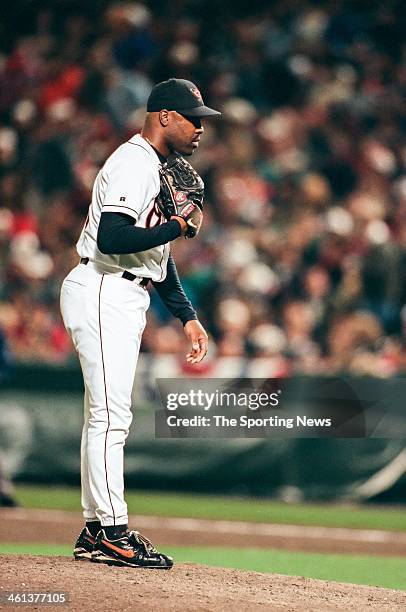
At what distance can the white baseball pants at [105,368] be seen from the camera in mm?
4441

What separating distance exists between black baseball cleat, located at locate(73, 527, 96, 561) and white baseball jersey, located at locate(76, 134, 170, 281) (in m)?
1.05

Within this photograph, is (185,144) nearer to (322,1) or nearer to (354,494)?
(354,494)

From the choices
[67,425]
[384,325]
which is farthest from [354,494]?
[67,425]

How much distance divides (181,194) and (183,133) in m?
0.26

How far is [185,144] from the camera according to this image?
15.0 ft

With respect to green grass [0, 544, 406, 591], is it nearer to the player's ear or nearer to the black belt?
the black belt

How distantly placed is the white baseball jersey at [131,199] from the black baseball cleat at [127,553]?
1.01 meters

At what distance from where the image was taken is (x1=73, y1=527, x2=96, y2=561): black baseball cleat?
462 centimetres

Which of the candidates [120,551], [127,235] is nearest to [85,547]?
[120,551]

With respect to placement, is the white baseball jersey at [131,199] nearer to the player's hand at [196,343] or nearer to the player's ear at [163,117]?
the player's ear at [163,117]

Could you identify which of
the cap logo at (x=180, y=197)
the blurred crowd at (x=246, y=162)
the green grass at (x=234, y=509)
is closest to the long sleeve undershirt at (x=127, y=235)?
the cap logo at (x=180, y=197)

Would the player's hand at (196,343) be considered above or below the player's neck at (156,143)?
below

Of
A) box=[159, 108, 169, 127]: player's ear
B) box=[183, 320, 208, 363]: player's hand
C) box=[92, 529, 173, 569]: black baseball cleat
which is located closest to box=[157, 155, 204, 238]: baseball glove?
box=[159, 108, 169, 127]: player's ear

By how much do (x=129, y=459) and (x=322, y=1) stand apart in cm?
602
